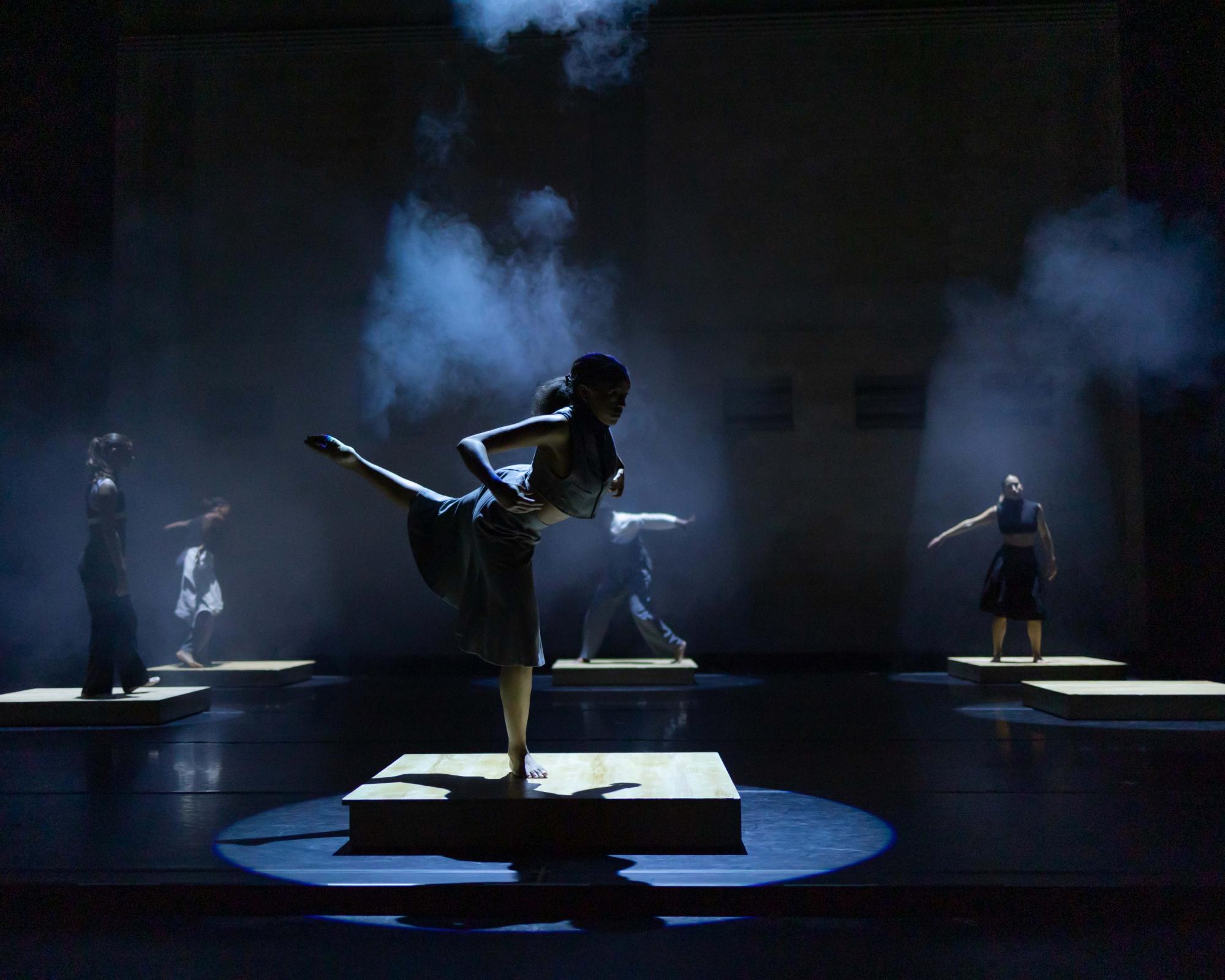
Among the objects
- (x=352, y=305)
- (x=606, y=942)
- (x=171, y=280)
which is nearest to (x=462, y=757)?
(x=606, y=942)

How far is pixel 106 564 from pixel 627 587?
387cm

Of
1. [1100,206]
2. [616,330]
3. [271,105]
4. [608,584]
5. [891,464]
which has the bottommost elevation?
[608,584]

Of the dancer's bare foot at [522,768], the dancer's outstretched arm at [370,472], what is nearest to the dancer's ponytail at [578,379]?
the dancer's outstretched arm at [370,472]

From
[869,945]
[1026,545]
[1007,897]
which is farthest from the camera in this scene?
[1026,545]

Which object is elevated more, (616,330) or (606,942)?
(616,330)

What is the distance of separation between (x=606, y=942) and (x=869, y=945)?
63 cm

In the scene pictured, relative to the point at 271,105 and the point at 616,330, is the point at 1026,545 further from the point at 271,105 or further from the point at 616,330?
the point at 271,105

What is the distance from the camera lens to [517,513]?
3.34m

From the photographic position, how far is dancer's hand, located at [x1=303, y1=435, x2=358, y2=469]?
3.35 m

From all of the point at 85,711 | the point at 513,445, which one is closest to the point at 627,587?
the point at 85,711

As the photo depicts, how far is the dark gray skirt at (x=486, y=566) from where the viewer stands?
3.38 meters

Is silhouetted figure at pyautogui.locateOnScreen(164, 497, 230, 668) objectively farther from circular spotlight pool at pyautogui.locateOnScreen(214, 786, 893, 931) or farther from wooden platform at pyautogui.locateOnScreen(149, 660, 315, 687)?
circular spotlight pool at pyautogui.locateOnScreen(214, 786, 893, 931)

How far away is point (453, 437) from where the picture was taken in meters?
10.1

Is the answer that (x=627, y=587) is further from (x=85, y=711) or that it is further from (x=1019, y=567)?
(x=85, y=711)
